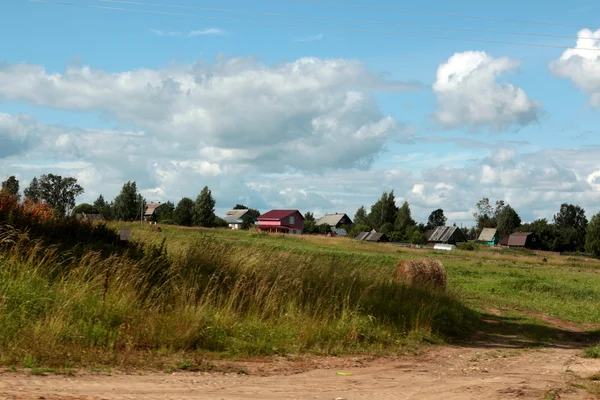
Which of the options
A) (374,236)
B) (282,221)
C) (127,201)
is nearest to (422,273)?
(127,201)

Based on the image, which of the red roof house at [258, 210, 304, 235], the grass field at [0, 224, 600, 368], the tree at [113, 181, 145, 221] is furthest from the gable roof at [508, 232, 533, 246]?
the grass field at [0, 224, 600, 368]

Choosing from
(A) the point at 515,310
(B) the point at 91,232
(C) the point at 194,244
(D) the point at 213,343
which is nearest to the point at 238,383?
(D) the point at 213,343

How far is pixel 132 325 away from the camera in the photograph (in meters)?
10.8

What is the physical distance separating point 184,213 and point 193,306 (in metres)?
80.7

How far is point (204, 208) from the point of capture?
297ft

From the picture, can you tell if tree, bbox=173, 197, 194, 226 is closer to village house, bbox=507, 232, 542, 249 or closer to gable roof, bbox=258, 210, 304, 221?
gable roof, bbox=258, 210, 304, 221

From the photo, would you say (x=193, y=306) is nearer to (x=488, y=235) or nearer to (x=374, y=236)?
(x=374, y=236)

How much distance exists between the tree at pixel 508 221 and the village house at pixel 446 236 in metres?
18.7

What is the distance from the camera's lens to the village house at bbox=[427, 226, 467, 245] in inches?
4601

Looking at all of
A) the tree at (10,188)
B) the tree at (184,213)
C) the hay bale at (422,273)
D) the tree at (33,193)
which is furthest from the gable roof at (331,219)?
the hay bale at (422,273)

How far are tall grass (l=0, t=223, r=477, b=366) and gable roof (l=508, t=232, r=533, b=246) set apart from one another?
104686 mm

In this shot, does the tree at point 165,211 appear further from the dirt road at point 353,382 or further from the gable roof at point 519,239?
the dirt road at point 353,382

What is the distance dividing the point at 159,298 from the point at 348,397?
5231mm

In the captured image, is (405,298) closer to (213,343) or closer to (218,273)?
(218,273)
